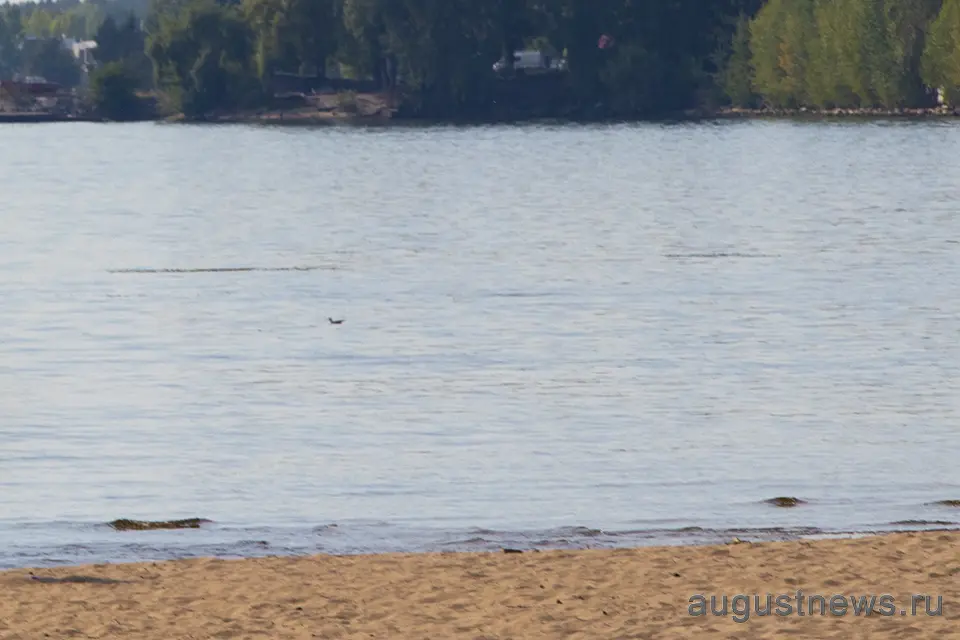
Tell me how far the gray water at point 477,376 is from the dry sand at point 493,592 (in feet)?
4.99

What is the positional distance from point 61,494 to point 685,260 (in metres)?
32.9

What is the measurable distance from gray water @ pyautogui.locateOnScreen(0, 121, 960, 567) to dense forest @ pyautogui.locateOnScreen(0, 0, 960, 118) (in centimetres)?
7877

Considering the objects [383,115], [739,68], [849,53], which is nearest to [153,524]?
[849,53]

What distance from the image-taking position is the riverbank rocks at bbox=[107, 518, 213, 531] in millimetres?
18172

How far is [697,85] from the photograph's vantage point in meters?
176

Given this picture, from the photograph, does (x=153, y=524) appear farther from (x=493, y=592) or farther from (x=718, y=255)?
(x=718, y=255)

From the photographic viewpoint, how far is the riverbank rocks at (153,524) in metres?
18.2

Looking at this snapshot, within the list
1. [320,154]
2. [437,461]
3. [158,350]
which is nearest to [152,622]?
[437,461]

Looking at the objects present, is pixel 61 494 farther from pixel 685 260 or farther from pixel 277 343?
pixel 685 260

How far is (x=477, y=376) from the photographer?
95.9 feet

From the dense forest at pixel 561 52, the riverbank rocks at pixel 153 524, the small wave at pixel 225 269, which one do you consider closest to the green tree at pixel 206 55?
the dense forest at pixel 561 52

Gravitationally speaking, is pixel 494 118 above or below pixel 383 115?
below

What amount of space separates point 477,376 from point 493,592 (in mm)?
15158

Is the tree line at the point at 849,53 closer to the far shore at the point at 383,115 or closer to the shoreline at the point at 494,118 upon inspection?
the shoreline at the point at 494,118
